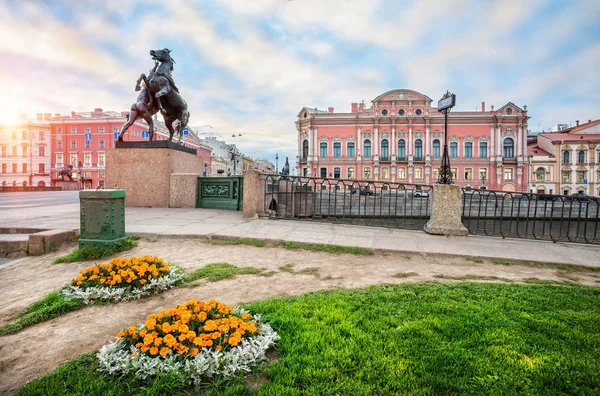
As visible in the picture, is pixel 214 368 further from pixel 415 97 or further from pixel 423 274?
pixel 415 97

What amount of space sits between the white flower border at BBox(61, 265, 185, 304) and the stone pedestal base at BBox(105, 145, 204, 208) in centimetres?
775

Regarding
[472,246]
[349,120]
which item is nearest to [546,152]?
[349,120]

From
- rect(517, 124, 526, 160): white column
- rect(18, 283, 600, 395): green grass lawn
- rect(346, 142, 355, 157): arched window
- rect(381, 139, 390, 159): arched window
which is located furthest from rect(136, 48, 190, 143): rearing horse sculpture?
rect(517, 124, 526, 160): white column

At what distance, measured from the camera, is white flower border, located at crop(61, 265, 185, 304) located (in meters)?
2.92

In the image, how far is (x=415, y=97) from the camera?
53156 mm

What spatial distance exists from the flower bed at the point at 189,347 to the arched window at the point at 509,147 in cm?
6238

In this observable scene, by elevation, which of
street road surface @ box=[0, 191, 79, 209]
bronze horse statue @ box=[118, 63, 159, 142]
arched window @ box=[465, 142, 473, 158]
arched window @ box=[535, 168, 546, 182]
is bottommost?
street road surface @ box=[0, 191, 79, 209]

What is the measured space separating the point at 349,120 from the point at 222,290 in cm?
5388

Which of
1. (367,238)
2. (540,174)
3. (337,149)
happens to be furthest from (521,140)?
(367,238)

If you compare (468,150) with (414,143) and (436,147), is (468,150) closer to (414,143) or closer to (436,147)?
(436,147)

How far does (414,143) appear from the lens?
175 feet

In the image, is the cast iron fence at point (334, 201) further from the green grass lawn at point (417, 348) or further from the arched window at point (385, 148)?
the arched window at point (385, 148)

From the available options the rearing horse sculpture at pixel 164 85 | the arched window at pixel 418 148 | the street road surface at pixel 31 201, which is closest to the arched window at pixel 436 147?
the arched window at pixel 418 148

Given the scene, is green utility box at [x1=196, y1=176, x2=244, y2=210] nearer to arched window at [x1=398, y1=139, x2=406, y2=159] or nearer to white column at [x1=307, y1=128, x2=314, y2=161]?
white column at [x1=307, y1=128, x2=314, y2=161]
